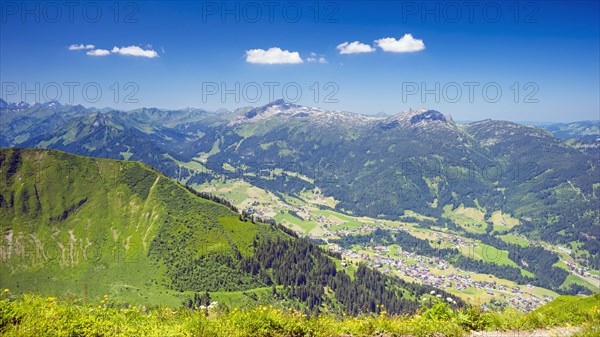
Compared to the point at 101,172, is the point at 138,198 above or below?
below

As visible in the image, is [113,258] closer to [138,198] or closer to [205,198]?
[138,198]

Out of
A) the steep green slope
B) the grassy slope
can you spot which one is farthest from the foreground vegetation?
the grassy slope

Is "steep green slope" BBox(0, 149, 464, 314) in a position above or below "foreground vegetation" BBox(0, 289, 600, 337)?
below

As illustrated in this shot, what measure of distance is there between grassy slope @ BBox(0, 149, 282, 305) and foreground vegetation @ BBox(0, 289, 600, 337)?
13691cm

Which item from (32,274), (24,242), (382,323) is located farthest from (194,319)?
(24,242)

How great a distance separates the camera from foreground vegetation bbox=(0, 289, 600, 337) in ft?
25.0

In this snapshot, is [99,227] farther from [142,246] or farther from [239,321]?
[239,321]

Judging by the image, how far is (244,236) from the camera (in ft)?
556

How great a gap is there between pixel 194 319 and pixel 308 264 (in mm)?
167555

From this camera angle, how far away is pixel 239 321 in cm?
904

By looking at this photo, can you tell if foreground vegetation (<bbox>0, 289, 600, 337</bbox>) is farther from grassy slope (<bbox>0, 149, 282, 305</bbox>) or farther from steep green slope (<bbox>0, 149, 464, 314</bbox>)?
grassy slope (<bbox>0, 149, 282, 305</bbox>)

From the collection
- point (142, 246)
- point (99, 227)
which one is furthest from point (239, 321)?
point (99, 227)

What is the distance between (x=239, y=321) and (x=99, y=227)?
194 m

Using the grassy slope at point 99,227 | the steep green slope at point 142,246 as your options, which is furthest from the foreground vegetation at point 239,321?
the grassy slope at point 99,227
